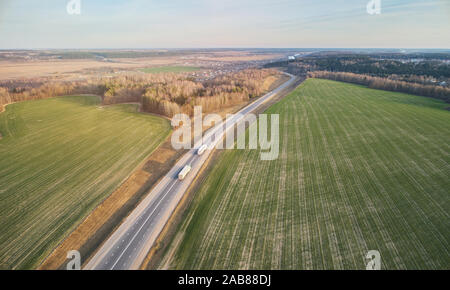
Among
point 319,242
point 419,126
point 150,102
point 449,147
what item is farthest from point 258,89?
point 319,242

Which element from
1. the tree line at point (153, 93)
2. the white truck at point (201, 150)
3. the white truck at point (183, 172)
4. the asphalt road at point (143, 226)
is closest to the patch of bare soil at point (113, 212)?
the asphalt road at point (143, 226)

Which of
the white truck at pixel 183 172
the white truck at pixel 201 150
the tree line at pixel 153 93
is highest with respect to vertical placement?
the tree line at pixel 153 93

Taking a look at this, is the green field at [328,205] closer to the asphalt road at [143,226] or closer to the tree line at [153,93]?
the asphalt road at [143,226]

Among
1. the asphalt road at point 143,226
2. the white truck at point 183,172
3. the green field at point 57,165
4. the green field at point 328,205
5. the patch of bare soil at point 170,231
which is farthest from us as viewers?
the white truck at point 183,172

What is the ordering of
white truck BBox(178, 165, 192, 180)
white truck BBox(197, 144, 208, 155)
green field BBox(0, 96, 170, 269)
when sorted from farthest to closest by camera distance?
white truck BBox(197, 144, 208, 155) → white truck BBox(178, 165, 192, 180) → green field BBox(0, 96, 170, 269)

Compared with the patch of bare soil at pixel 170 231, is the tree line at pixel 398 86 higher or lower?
higher

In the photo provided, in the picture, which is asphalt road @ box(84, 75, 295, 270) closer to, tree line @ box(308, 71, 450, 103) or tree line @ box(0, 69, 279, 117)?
tree line @ box(0, 69, 279, 117)

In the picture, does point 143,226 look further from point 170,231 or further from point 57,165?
point 57,165

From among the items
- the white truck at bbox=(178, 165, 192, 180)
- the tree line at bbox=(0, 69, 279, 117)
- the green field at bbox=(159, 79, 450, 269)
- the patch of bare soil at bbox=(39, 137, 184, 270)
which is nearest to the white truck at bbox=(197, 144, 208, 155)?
the patch of bare soil at bbox=(39, 137, 184, 270)
